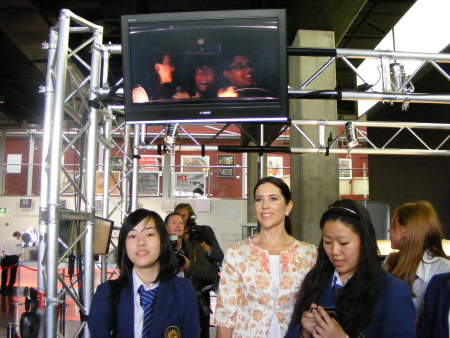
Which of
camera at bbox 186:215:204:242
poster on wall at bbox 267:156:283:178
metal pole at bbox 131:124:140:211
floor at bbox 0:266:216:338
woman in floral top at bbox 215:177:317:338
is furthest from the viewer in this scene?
poster on wall at bbox 267:156:283:178

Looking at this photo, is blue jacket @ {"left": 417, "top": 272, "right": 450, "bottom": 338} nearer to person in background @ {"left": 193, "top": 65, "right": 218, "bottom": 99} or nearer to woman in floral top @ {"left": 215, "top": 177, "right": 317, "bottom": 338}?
woman in floral top @ {"left": 215, "top": 177, "right": 317, "bottom": 338}

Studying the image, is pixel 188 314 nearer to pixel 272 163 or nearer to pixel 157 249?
pixel 157 249

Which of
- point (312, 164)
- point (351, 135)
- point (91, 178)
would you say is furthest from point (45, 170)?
point (351, 135)

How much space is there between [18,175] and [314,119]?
1241cm

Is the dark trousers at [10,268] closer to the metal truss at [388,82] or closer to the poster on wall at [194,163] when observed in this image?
the poster on wall at [194,163]

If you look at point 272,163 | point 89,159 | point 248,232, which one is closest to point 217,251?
point 89,159

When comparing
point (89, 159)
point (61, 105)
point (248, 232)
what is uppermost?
point (61, 105)

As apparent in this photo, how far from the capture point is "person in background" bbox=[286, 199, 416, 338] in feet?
5.16

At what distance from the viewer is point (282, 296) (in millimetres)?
2080

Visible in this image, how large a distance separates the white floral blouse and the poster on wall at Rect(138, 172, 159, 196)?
A: 41.6 feet

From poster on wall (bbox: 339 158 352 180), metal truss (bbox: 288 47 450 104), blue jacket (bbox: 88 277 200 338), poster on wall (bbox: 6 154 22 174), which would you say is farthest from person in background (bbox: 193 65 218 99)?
poster on wall (bbox: 6 154 22 174)

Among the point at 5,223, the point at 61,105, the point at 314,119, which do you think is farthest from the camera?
the point at 5,223

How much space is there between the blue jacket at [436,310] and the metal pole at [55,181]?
261 cm

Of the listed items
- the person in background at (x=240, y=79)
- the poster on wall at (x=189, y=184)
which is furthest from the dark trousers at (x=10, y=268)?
the person in background at (x=240, y=79)
